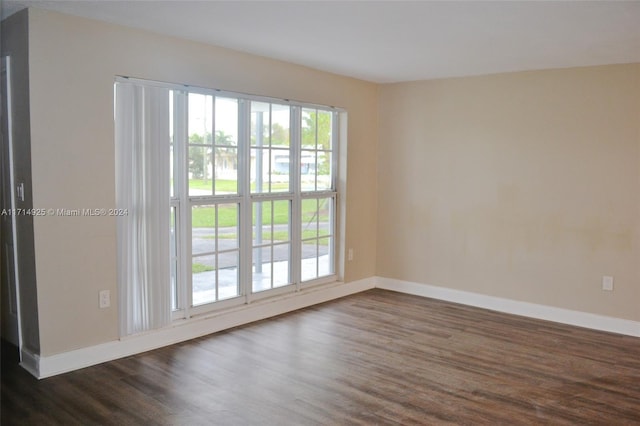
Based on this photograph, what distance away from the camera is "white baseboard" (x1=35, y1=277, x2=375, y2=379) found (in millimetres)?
3391

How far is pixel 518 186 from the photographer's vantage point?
4.98m

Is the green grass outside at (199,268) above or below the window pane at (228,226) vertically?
below

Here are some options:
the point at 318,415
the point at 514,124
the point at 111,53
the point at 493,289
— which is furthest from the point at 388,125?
the point at 318,415

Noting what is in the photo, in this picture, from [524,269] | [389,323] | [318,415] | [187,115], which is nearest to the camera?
[318,415]

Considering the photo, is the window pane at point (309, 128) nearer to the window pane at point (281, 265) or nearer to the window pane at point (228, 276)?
the window pane at point (281, 265)

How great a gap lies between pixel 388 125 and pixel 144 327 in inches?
134

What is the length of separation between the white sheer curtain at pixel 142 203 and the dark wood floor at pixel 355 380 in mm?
362

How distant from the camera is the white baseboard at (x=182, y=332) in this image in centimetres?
339

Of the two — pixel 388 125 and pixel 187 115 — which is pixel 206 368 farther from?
pixel 388 125

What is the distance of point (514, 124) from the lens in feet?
16.3

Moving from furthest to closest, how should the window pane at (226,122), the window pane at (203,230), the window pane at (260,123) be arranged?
the window pane at (260,123) < the window pane at (226,122) < the window pane at (203,230)

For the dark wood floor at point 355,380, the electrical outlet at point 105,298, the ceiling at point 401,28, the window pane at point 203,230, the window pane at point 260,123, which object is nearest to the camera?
the dark wood floor at point 355,380

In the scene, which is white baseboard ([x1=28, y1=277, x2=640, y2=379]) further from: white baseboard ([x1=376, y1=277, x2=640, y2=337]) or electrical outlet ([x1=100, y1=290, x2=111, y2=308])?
electrical outlet ([x1=100, y1=290, x2=111, y2=308])

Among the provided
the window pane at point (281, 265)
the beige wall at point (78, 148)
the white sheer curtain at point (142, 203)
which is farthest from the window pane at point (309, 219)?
the beige wall at point (78, 148)
